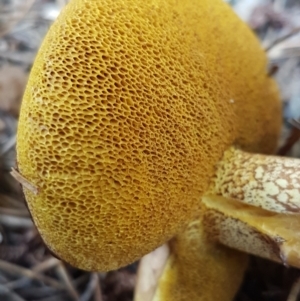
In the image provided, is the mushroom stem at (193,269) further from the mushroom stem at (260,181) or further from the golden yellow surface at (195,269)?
the mushroom stem at (260,181)

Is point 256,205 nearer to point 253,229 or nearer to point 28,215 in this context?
point 253,229

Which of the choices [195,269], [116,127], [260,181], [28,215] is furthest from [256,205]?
[28,215]

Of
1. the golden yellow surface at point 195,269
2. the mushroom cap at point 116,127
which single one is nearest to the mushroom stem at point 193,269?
the golden yellow surface at point 195,269

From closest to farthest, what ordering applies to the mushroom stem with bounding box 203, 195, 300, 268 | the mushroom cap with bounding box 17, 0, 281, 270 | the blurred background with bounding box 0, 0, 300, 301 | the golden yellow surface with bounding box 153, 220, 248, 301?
the mushroom cap with bounding box 17, 0, 281, 270 → the mushroom stem with bounding box 203, 195, 300, 268 → the golden yellow surface with bounding box 153, 220, 248, 301 → the blurred background with bounding box 0, 0, 300, 301

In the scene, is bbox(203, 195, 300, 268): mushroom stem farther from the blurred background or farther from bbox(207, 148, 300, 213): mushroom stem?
the blurred background

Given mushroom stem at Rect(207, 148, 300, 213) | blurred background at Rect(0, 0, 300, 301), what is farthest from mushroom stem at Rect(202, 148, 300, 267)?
blurred background at Rect(0, 0, 300, 301)
